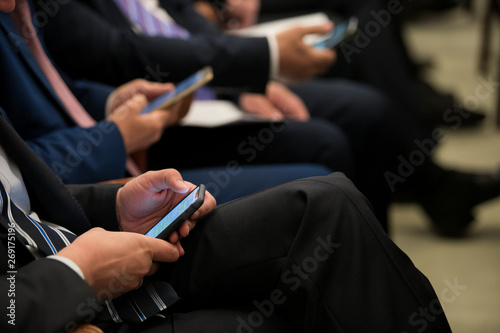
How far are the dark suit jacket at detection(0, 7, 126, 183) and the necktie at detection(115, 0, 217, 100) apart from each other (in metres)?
0.46

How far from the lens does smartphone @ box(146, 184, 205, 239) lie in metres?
0.83

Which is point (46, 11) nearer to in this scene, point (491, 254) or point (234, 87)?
point (234, 87)

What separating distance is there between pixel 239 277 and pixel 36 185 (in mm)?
307

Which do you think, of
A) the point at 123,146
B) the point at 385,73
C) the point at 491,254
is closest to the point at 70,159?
the point at 123,146

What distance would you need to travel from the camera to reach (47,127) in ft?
3.81

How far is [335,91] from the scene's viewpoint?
184cm

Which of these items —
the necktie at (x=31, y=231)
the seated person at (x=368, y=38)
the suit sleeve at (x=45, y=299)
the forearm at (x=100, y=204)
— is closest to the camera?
the suit sleeve at (x=45, y=299)

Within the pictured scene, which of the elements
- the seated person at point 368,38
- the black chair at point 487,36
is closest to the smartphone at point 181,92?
the seated person at point 368,38

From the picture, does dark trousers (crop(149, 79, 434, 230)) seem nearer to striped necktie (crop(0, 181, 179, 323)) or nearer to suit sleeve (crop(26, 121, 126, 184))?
suit sleeve (crop(26, 121, 126, 184))

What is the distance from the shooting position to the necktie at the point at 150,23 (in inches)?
62.7

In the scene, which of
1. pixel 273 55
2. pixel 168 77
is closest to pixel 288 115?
pixel 273 55

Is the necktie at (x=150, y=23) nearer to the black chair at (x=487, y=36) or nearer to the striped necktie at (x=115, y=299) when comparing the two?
the striped necktie at (x=115, y=299)

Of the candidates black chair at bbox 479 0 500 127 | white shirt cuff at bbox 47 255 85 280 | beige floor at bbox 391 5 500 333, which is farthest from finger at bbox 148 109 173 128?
black chair at bbox 479 0 500 127

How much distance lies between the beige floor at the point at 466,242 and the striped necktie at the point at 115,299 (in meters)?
0.80
